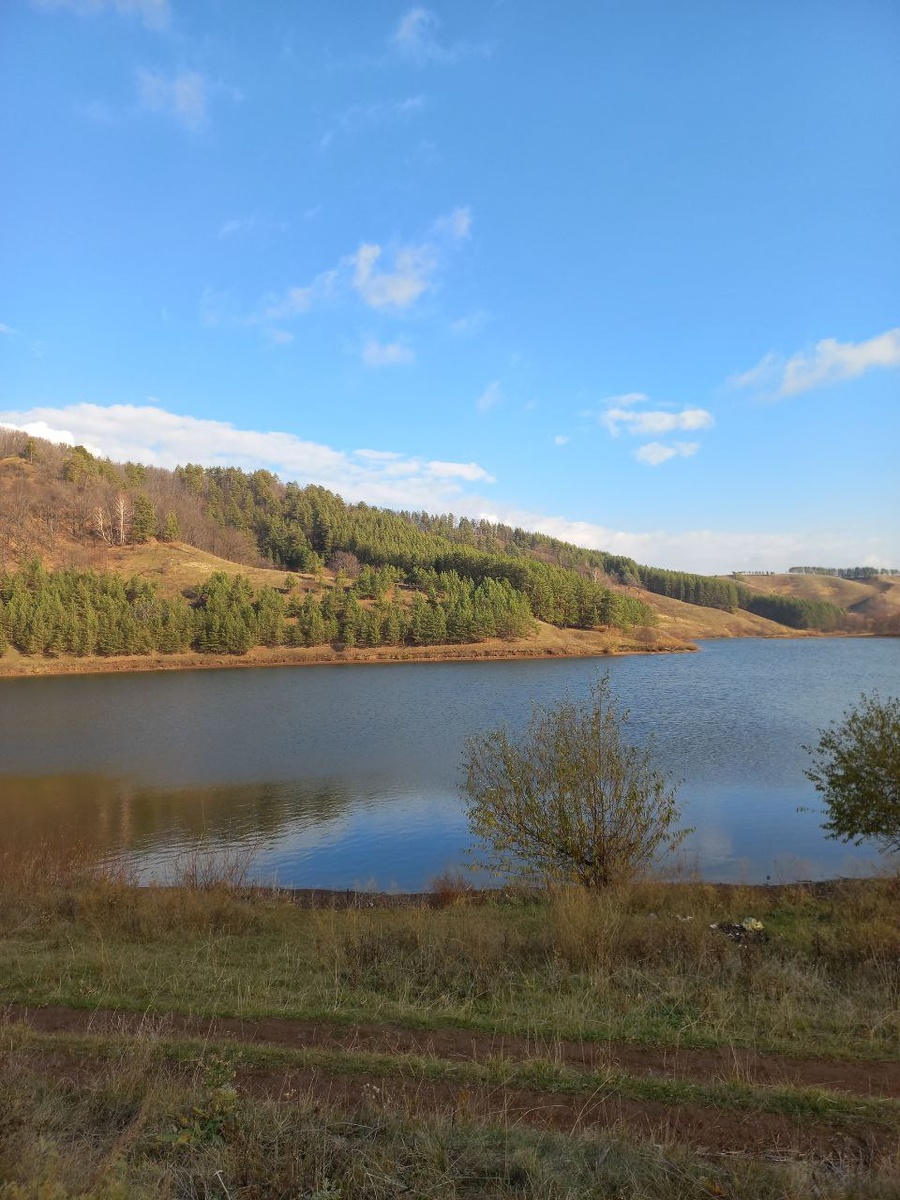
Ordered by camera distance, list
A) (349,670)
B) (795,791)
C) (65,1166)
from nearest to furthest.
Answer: (65,1166) → (795,791) → (349,670)

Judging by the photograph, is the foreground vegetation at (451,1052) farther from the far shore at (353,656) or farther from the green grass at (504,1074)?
the far shore at (353,656)

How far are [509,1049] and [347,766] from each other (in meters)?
22.3

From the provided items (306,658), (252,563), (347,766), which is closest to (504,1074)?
(347,766)

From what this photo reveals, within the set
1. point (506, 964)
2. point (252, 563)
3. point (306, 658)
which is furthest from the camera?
point (252, 563)

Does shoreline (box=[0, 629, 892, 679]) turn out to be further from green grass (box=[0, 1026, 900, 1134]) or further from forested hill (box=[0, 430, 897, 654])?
green grass (box=[0, 1026, 900, 1134])

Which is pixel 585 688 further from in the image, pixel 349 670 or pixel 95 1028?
pixel 95 1028

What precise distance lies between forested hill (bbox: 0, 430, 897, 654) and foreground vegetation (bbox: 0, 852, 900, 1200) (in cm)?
7215

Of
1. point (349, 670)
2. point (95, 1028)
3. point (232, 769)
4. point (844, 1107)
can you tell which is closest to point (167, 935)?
point (95, 1028)

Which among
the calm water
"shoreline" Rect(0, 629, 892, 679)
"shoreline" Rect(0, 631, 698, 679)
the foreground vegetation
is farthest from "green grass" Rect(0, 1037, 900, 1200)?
"shoreline" Rect(0, 631, 698, 679)

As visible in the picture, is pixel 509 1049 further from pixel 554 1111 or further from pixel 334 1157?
pixel 334 1157

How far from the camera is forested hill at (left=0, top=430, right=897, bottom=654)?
261 feet

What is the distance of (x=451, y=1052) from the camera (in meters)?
6.19

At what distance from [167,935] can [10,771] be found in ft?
73.5

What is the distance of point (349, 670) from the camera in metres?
73.0
